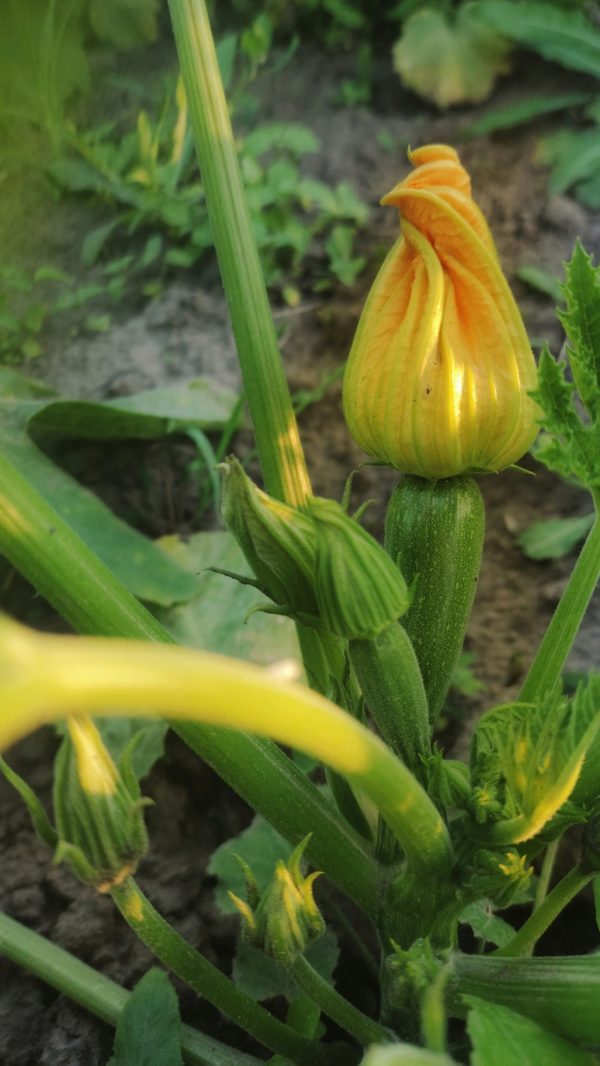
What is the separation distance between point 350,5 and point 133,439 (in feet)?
6.35

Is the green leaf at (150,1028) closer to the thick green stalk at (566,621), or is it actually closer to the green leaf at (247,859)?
the green leaf at (247,859)

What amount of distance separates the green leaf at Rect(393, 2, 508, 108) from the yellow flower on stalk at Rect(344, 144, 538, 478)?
2.09 metres

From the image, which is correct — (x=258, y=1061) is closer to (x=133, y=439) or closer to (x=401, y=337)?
(x=401, y=337)

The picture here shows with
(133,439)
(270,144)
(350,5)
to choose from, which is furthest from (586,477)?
(350,5)

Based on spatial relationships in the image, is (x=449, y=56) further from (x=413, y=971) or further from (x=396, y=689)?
(x=413, y=971)

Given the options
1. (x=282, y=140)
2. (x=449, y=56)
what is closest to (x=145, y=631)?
(x=282, y=140)

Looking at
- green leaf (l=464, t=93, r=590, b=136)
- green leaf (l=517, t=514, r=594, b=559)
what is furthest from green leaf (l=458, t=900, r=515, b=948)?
green leaf (l=464, t=93, r=590, b=136)

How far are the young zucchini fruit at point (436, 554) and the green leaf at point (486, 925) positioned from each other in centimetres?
37

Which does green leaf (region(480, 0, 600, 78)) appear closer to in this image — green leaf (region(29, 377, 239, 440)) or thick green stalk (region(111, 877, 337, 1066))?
green leaf (region(29, 377, 239, 440))

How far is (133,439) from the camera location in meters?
2.38

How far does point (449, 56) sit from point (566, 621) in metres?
2.44

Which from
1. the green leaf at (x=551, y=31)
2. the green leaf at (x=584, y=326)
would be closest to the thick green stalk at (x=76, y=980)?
the green leaf at (x=584, y=326)

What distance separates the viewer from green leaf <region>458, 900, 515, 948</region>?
1.43m

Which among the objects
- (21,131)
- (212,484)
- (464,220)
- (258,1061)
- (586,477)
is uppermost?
(21,131)
